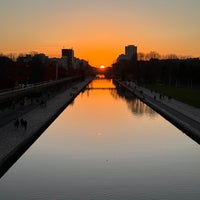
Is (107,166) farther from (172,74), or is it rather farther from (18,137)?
(172,74)

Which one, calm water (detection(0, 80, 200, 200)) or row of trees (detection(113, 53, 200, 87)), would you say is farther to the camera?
row of trees (detection(113, 53, 200, 87))

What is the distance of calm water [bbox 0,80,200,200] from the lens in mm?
15602

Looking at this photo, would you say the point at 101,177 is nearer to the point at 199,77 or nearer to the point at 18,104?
the point at 18,104

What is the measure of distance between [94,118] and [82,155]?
16.4 metres

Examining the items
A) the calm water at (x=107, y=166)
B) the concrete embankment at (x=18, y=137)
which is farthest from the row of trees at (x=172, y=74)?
the concrete embankment at (x=18, y=137)

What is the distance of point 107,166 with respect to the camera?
19.5 m

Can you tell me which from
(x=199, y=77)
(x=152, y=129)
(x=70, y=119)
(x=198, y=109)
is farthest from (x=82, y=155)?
(x=199, y=77)

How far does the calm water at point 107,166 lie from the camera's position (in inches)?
614

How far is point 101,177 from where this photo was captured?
17.6m

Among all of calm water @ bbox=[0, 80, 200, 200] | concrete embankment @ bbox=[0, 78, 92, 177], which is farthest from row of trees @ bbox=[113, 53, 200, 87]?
concrete embankment @ bbox=[0, 78, 92, 177]

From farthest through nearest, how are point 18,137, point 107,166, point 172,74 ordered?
point 172,74, point 18,137, point 107,166

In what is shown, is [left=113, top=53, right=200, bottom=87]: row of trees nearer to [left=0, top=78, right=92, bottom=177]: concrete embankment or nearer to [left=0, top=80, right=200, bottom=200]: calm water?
[left=0, top=80, right=200, bottom=200]: calm water

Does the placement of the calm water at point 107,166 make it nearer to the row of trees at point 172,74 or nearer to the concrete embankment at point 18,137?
the concrete embankment at point 18,137

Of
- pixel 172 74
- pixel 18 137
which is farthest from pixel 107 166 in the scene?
pixel 172 74
